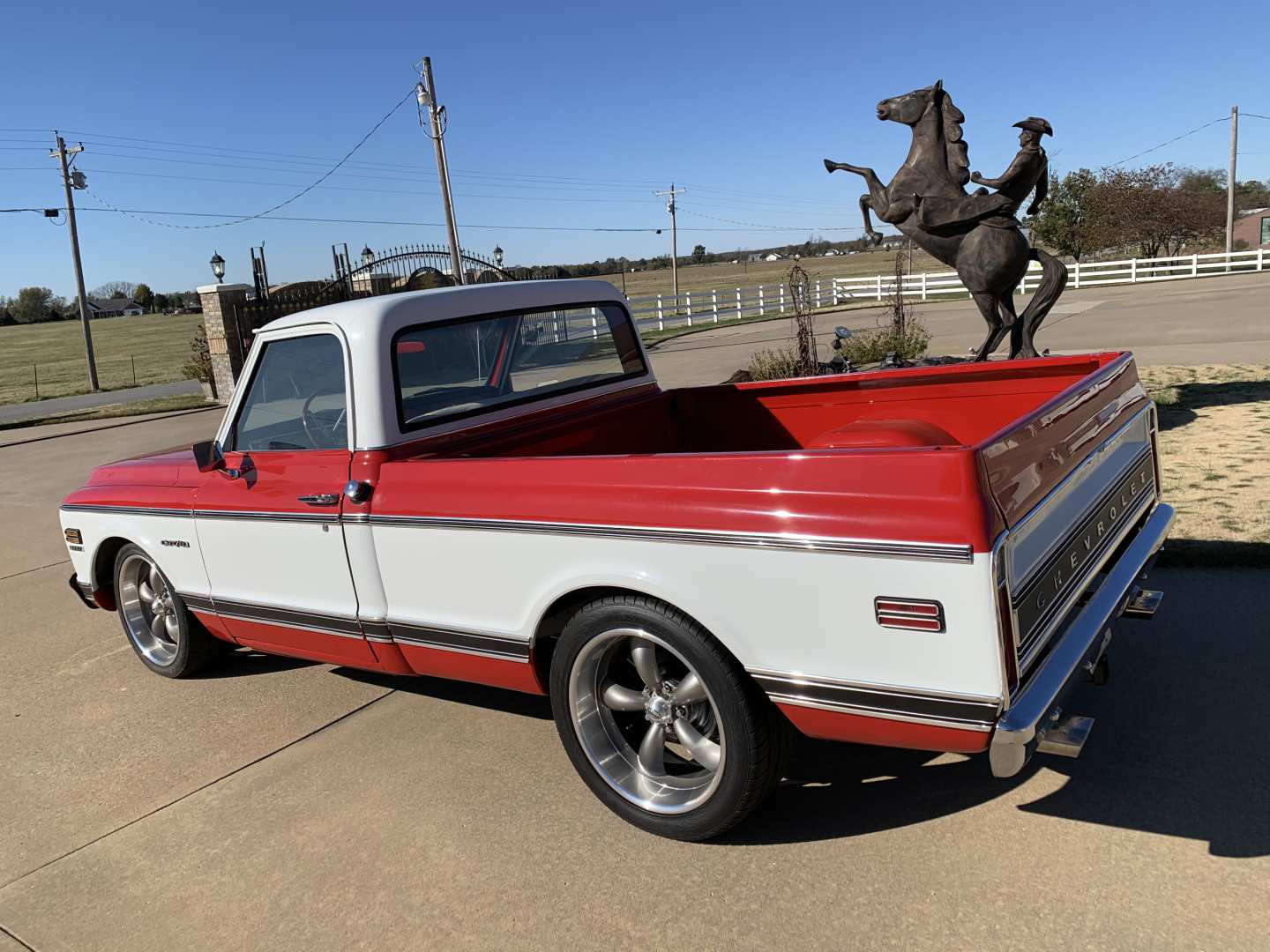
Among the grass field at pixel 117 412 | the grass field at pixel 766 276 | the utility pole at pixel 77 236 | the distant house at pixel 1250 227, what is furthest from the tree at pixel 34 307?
the distant house at pixel 1250 227

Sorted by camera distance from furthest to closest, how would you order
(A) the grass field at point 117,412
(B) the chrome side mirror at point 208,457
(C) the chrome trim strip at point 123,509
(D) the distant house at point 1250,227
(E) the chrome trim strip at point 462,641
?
1. (D) the distant house at point 1250,227
2. (A) the grass field at point 117,412
3. (C) the chrome trim strip at point 123,509
4. (B) the chrome side mirror at point 208,457
5. (E) the chrome trim strip at point 462,641

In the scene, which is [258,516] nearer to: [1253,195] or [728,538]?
[728,538]

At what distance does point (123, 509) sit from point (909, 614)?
3846 mm

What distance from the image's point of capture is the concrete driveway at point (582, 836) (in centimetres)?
267

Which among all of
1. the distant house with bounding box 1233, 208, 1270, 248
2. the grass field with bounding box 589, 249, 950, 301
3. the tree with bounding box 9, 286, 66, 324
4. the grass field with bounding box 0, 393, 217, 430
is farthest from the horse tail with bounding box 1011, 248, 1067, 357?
the tree with bounding box 9, 286, 66, 324

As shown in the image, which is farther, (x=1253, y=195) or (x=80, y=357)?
(x=1253, y=195)

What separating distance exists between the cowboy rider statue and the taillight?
6.42 meters

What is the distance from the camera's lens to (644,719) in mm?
3367

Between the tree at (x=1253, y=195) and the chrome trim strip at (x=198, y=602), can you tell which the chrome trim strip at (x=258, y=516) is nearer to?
the chrome trim strip at (x=198, y=602)

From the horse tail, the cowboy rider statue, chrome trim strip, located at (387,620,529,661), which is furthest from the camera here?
the horse tail

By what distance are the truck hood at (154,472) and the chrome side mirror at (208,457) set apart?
0.18m

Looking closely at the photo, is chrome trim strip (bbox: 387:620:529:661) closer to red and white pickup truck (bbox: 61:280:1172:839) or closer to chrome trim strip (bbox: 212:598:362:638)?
red and white pickup truck (bbox: 61:280:1172:839)

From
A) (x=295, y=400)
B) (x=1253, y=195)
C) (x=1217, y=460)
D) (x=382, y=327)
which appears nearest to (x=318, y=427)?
(x=295, y=400)

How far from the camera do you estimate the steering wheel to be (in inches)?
151
